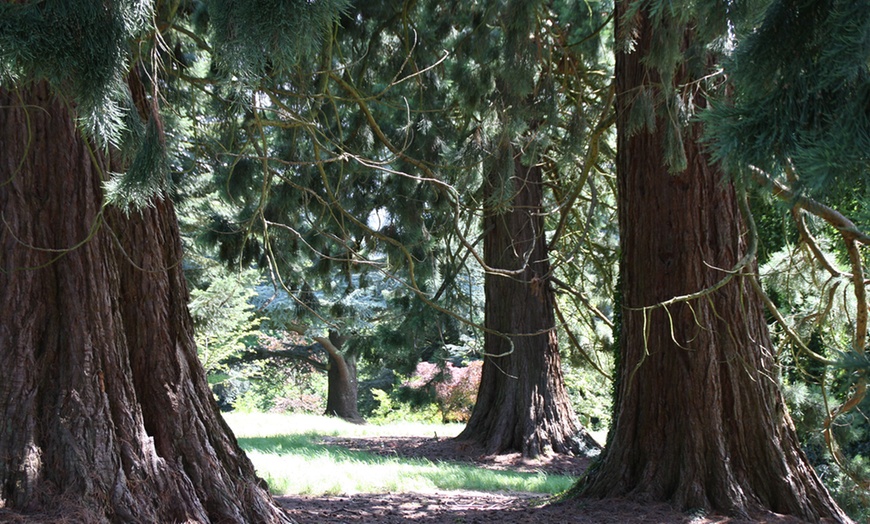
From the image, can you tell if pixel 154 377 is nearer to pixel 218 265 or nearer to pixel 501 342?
pixel 501 342

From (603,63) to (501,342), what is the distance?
3.68 meters

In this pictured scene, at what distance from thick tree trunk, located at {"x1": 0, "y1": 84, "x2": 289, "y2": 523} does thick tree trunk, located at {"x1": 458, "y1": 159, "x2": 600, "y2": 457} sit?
18.9 ft

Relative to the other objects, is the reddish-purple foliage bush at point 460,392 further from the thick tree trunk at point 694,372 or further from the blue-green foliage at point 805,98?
the blue-green foliage at point 805,98

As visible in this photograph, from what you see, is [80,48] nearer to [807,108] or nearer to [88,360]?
[88,360]

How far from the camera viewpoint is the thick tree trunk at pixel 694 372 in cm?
500

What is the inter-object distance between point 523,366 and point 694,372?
4.50 meters

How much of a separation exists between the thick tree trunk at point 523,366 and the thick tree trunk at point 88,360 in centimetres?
577

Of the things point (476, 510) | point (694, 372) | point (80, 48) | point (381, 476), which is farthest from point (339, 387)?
point (80, 48)

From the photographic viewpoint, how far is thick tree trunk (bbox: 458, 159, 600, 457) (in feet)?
30.5

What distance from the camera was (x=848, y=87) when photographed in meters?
1.73

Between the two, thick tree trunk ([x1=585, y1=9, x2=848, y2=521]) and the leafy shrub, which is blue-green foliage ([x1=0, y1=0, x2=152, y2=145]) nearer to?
thick tree trunk ([x1=585, y1=9, x2=848, y2=521])

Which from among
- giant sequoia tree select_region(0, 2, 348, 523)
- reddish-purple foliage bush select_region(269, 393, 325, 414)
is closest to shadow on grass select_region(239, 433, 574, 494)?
giant sequoia tree select_region(0, 2, 348, 523)

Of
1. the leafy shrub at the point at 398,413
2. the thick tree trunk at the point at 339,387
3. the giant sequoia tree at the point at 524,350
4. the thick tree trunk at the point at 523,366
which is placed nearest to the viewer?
the giant sequoia tree at the point at 524,350

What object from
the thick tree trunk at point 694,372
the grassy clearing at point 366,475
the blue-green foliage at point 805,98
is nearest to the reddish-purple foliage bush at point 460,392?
the grassy clearing at point 366,475
